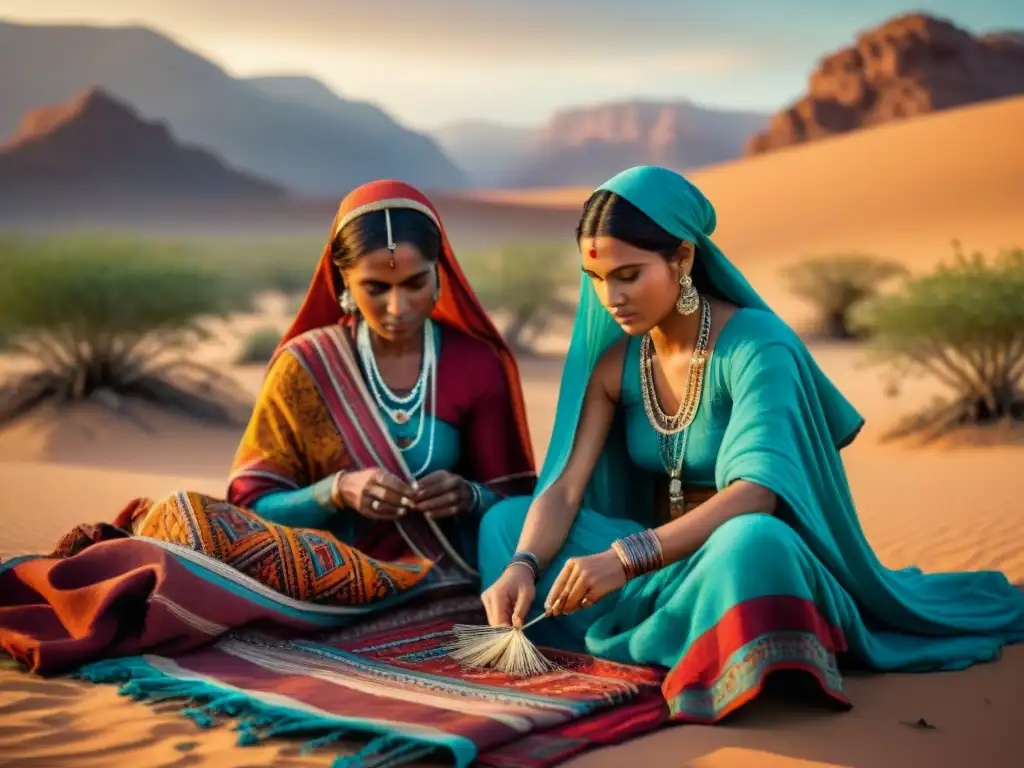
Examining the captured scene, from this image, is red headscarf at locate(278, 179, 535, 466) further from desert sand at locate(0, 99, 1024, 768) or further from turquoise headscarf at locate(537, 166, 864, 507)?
desert sand at locate(0, 99, 1024, 768)

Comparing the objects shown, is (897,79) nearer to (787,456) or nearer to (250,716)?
(787,456)

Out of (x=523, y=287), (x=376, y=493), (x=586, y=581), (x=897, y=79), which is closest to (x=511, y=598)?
(x=586, y=581)

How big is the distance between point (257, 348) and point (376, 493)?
47.5ft

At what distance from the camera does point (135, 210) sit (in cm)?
6372

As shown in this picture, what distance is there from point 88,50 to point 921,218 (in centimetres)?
6704

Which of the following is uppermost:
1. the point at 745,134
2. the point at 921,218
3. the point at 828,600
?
the point at 745,134

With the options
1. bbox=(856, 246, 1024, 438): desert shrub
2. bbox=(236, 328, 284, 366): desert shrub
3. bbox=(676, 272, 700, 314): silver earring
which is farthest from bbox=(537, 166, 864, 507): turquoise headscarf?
bbox=(236, 328, 284, 366): desert shrub

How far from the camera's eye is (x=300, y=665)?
4.11 metres

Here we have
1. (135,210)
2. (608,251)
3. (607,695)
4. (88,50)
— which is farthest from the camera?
(88,50)

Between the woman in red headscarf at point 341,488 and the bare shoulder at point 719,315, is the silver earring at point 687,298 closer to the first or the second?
the bare shoulder at point 719,315

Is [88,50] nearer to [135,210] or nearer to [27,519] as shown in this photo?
[135,210]

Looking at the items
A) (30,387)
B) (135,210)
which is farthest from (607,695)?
(135,210)

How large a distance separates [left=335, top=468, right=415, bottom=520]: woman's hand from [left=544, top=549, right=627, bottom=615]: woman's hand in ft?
3.28

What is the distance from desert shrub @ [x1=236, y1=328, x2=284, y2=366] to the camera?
1831 centimetres
